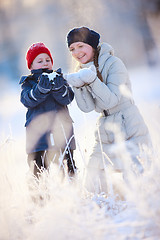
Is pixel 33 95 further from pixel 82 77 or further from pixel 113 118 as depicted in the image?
pixel 113 118

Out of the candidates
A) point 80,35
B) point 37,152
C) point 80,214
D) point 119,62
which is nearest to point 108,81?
point 119,62

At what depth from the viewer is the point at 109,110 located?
2.22 metres

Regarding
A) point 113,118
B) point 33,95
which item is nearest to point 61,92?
point 33,95

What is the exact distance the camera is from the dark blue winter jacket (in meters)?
2.39

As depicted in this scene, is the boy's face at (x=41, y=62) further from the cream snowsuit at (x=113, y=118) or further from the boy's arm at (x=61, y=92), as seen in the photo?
the cream snowsuit at (x=113, y=118)

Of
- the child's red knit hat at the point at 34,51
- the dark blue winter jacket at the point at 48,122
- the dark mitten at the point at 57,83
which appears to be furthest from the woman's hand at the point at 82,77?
the child's red knit hat at the point at 34,51

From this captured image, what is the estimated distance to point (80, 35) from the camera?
2373 mm

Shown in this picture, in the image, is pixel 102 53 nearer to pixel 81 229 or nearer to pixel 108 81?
pixel 108 81

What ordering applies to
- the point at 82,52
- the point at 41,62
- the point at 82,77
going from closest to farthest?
the point at 82,77 → the point at 82,52 → the point at 41,62

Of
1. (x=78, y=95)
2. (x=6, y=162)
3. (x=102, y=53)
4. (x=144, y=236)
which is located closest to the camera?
(x=144, y=236)

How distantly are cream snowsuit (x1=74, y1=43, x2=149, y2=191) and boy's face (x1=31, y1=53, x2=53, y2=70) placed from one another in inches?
22.8

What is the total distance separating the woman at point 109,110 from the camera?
2.03 metres

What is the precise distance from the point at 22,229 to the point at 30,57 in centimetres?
175

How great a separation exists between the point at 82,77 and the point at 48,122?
0.67 m
